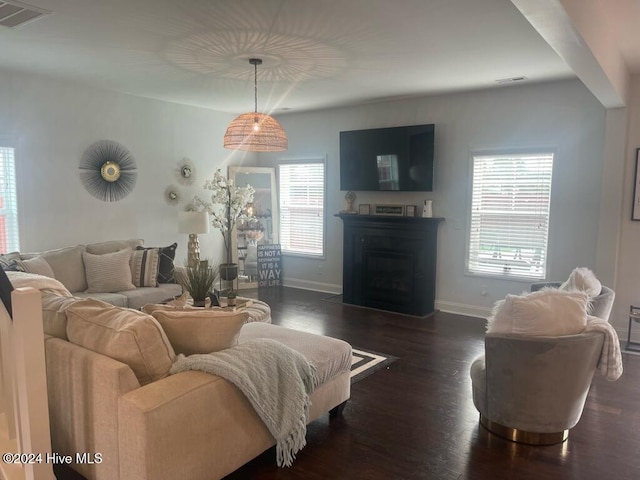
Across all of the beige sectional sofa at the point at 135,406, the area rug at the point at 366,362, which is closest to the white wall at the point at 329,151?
the area rug at the point at 366,362

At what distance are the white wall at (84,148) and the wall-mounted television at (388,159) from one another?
212cm

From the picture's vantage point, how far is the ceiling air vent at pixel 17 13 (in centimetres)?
288

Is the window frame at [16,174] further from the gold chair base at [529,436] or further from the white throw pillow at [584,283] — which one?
the white throw pillow at [584,283]

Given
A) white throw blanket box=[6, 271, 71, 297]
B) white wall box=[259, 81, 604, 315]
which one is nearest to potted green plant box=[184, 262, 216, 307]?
white throw blanket box=[6, 271, 71, 297]

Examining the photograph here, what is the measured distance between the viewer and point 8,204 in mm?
4664

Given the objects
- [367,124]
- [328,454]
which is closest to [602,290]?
[328,454]

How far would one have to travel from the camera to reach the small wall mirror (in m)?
7.07

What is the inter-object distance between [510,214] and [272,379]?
394 cm

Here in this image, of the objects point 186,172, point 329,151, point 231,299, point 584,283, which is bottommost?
point 231,299

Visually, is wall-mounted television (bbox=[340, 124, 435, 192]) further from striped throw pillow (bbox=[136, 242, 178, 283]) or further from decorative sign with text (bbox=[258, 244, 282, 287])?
striped throw pillow (bbox=[136, 242, 178, 283])

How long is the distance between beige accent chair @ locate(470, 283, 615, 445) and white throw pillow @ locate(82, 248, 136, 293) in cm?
361

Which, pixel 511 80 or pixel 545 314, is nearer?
pixel 545 314

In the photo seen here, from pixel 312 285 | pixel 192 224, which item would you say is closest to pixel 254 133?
pixel 192 224

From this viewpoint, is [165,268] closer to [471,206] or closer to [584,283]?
[471,206]
